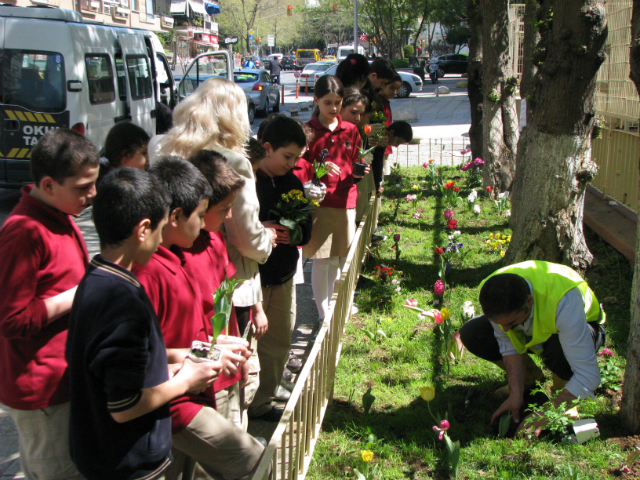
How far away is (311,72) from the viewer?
106ft

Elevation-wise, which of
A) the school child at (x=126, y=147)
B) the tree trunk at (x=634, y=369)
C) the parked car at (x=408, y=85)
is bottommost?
the tree trunk at (x=634, y=369)

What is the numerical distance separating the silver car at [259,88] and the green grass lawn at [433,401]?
46.7 ft

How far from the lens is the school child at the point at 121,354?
61.4 inches

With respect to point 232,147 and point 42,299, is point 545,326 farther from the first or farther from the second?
point 42,299

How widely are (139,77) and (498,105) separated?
638 cm

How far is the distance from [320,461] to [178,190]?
1770mm

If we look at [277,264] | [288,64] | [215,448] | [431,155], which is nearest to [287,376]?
[277,264]

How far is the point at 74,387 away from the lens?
64.4 inches

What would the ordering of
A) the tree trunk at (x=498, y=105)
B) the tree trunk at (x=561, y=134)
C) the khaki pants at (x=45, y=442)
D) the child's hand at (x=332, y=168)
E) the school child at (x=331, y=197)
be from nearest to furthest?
the khaki pants at (x=45, y=442), the child's hand at (x=332, y=168), the school child at (x=331, y=197), the tree trunk at (x=561, y=134), the tree trunk at (x=498, y=105)

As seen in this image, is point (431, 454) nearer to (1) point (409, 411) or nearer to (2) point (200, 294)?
(1) point (409, 411)

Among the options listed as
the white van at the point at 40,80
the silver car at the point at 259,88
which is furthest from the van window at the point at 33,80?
the silver car at the point at 259,88

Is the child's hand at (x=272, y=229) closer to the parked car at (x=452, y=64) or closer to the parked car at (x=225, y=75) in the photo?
the parked car at (x=225, y=75)

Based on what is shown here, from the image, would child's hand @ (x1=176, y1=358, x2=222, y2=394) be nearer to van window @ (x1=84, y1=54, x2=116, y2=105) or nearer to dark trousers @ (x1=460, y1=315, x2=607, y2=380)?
dark trousers @ (x1=460, y1=315, x2=607, y2=380)

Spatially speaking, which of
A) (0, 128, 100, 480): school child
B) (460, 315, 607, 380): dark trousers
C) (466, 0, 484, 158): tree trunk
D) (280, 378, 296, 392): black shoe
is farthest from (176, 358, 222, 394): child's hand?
(466, 0, 484, 158): tree trunk
